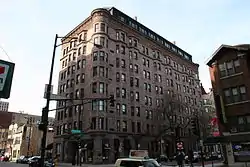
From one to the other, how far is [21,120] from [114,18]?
7950cm

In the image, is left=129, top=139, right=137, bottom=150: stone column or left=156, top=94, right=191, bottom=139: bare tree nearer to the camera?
left=156, top=94, right=191, bottom=139: bare tree

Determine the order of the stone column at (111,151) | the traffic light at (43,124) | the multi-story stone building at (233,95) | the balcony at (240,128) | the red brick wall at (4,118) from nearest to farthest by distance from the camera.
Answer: the traffic light at (43,124)
the red brick wall at (4,118)
the balcony at (240,128)
the multi-story stone building at (233,95)
the stone column at (111,151)

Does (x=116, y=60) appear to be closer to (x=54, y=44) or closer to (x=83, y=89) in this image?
(x=83, y=89)

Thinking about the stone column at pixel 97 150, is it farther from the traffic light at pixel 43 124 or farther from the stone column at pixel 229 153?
the traffic light at pixel 43 124

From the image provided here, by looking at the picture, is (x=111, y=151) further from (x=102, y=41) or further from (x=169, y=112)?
(x=102, y=41)

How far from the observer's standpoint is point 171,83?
2744 inches

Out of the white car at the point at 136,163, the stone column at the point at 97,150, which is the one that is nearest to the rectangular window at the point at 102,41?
the stone column at the point at 97,150

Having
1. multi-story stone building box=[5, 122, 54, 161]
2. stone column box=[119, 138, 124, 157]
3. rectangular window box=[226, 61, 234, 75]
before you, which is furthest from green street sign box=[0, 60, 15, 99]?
multi-story stone building box=[5, 122, 54, 161]

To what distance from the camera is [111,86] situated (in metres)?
51.3

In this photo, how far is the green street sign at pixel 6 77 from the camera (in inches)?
324

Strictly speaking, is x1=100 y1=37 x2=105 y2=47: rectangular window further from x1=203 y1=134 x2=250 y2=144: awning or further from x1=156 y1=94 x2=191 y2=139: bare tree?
x1=203 y1=134 x2=250 y2=144: awning

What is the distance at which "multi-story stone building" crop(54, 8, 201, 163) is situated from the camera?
46941mm

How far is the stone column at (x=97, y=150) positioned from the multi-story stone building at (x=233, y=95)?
74.9 ft

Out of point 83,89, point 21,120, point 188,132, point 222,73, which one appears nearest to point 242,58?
point 222,73
